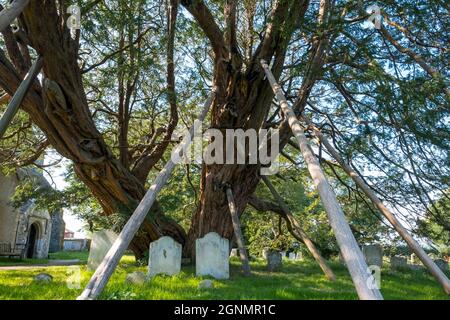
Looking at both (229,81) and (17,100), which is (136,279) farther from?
(229,81)

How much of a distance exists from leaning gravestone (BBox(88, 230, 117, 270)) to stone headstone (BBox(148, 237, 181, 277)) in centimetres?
122

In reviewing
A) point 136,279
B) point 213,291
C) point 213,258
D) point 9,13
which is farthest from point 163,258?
point 9,13

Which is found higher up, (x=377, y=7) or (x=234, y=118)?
(x=377, y=7)

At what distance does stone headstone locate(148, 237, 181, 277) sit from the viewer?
596 centimetres

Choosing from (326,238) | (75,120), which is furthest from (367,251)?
(326,238)

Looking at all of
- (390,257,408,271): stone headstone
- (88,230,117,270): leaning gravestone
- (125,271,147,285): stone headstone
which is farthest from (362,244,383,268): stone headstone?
(88,230,117,270): leaning gravestone

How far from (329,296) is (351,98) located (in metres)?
4.69

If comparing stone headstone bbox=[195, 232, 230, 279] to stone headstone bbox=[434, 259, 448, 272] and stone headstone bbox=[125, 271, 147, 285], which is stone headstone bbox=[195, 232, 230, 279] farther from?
stone headstone bbox=[434, 259, 448, 272]

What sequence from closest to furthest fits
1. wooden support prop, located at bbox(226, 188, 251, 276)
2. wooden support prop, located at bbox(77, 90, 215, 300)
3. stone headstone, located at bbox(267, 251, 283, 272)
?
wooden support prop, located at bbox(77, 90, 215, 300)
wooden support prop, located at bbox(226, 188, 251, 276)
stone headstone, located at bbox(267, 251, 283, 272)

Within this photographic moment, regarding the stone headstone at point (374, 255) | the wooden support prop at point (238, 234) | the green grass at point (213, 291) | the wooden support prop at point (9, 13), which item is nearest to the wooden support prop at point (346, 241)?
the green grass at point (213, 291)

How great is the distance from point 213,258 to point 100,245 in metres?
2.36

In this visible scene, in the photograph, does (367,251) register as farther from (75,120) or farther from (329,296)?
(75,120)

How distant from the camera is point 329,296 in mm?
4152

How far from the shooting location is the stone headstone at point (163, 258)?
5.96 meters
